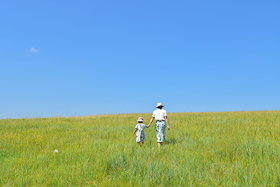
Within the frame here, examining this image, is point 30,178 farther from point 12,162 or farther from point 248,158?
point 248,158

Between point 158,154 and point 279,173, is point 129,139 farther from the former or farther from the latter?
point 279,173

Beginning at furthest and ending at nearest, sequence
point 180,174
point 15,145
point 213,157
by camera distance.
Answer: point 15,145 → point 213,157 → point 180,174

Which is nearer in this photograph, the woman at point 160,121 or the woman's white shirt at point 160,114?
the woman at point 160,121

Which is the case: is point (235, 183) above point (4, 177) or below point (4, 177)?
above

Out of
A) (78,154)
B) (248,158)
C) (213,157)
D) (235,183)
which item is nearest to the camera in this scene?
(235,183)

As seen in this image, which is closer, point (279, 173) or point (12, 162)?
point (279, 173)

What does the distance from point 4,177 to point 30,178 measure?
802 millimetres

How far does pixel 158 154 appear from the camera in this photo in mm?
6586

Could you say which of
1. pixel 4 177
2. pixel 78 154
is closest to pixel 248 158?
pixel 78 154

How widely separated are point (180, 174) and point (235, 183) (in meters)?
1.09

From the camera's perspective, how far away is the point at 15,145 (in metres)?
8.59

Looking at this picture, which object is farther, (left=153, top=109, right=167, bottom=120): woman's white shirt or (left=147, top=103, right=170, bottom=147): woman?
(left=153, top=109, right=167, bottom=120): woman's white shirt

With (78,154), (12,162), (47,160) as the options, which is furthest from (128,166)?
(12,162)

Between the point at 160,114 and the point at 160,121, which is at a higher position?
the point at 160,114
